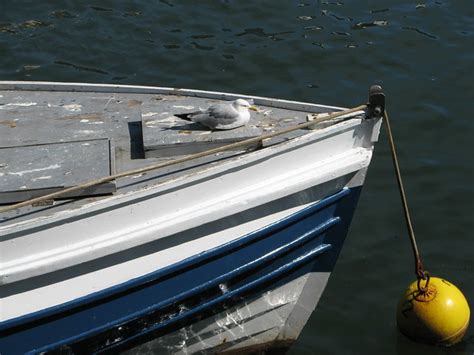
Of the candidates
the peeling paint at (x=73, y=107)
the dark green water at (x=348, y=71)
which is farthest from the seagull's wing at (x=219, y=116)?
the dark green water at (x=348, y=71)

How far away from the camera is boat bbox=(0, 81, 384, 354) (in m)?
4.64

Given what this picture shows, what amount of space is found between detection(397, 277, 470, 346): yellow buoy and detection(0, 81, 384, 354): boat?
2.07 ft

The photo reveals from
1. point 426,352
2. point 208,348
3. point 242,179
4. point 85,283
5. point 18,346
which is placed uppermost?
point 242,179

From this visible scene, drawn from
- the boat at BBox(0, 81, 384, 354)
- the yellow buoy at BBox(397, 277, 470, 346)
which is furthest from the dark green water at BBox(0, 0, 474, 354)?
the boat at BBox(0, 81, 384, 354)

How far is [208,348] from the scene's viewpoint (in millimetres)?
5512

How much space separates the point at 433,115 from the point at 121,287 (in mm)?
A: 4687

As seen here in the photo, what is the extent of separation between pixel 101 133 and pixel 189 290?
113 cm

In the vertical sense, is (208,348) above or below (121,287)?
below

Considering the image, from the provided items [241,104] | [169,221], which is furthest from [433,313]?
[169,221]

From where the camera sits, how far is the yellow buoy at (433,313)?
579 cm

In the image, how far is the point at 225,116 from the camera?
5242 mm

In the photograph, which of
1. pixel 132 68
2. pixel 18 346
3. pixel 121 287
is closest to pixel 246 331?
pixel 121 287

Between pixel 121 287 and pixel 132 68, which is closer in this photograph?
pixel 121 287

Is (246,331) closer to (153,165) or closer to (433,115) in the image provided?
(153,165)
